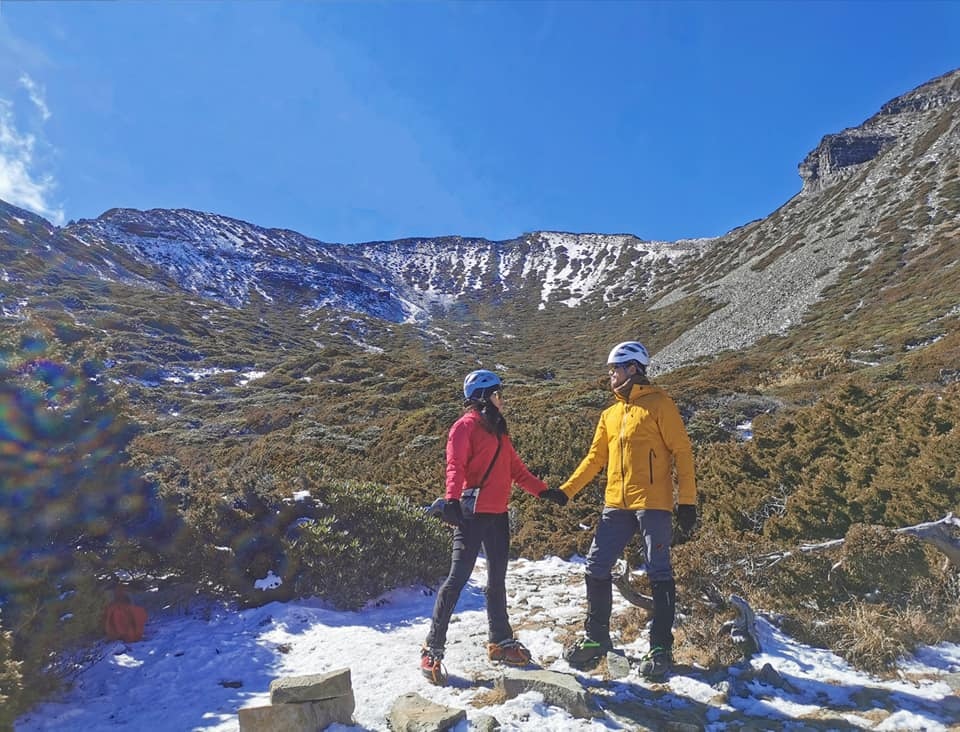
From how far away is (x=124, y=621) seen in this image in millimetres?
5109

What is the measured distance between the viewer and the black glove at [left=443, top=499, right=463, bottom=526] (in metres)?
4.16

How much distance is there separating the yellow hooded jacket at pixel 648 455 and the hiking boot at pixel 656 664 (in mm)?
1036

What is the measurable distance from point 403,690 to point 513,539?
176 inches

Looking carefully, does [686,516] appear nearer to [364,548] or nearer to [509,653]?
[509,653]

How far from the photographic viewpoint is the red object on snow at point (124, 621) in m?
5.07

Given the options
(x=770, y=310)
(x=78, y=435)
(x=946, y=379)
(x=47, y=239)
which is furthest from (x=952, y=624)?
(x=47, y=239)

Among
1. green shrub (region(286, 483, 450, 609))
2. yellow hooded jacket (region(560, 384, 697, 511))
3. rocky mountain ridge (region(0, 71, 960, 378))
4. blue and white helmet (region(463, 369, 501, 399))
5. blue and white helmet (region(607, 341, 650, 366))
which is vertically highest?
rocky mountain ridge (region(0, 71, 960, 378))

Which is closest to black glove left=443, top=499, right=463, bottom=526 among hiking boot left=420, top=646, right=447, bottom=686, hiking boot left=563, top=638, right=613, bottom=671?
hiking boot left=420, top=646, right=447, bottom=686

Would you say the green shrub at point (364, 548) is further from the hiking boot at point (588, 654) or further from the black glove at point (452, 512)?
the hiking boot at point (588, 654)

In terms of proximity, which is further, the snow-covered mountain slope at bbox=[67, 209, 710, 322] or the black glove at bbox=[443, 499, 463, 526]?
the snow-covered mountain slope at bbox=[67, 209, 710, 322]

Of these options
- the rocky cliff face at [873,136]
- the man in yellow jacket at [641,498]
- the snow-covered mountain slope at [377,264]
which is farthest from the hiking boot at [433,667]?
the rocky cliff face at [873,136]

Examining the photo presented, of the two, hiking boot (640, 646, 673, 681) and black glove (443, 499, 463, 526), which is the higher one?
black glove (443, 499, 463, 526)

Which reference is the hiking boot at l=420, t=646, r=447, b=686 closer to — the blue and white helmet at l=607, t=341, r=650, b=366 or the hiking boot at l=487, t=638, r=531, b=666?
the hiking boot at l=487, t=638, r=531, b=666

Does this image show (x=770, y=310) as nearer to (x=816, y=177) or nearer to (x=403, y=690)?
(x=403, y=690)
